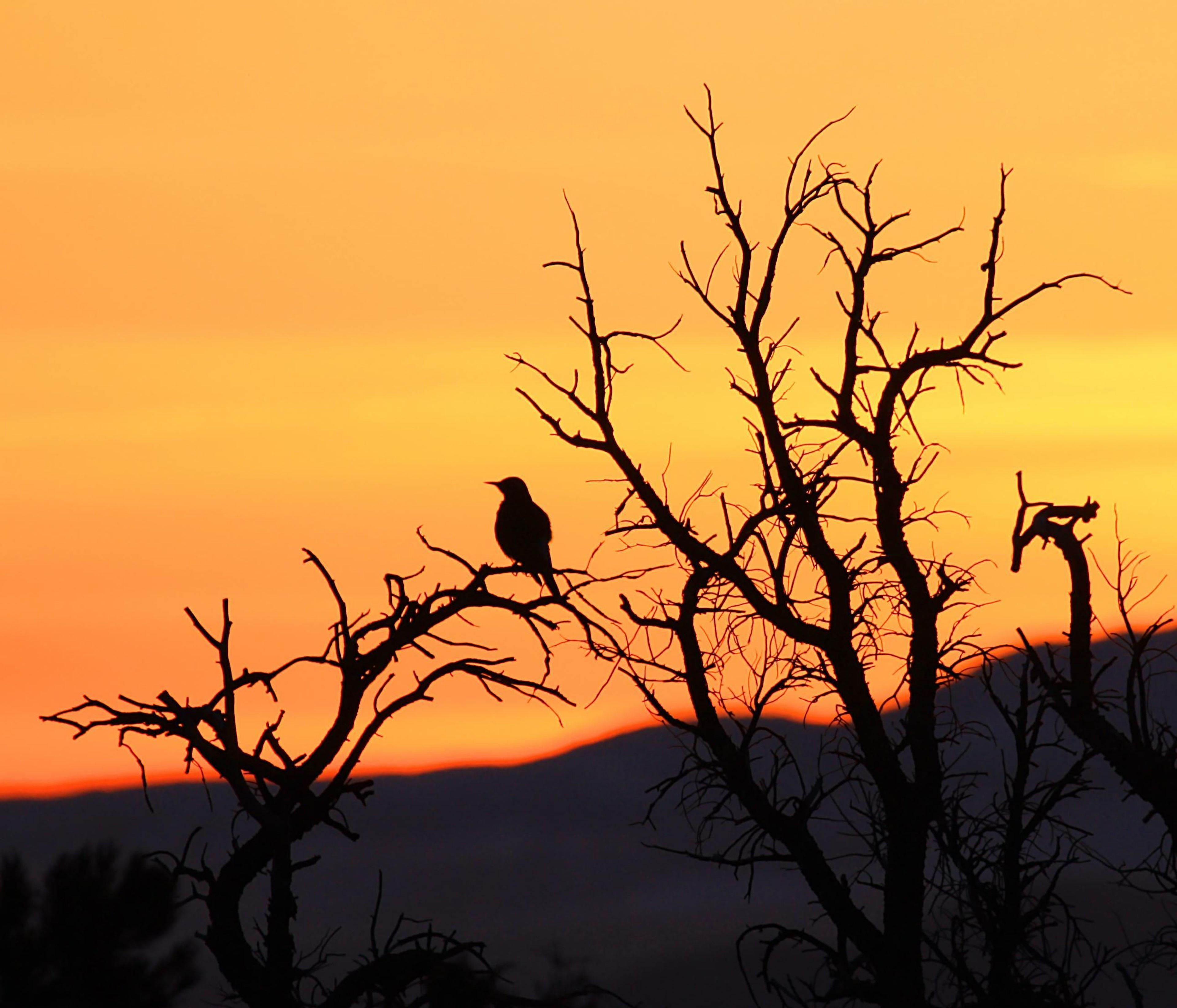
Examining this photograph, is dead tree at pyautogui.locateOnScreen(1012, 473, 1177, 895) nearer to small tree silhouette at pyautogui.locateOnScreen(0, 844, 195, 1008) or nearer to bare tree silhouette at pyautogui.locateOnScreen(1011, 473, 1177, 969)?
bare tree silhouette at pyautogui.locateOnScreen(1011, 473, 1177, 969)

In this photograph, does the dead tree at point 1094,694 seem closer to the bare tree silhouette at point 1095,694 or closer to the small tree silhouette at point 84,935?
the bare tree silhouette at point 1095,694

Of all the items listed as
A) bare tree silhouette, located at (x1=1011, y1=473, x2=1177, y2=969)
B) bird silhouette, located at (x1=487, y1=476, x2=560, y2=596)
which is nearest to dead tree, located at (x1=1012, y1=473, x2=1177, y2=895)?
bare tree silhouette, located at (x1=1011, y1=473, x2=1177, y2=969)

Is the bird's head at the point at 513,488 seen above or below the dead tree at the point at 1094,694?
above

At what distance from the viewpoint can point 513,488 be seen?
17141mm

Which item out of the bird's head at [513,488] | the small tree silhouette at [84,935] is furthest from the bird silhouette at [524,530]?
the small tree silhouette at [84,935]

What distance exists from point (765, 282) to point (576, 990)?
4.95 m

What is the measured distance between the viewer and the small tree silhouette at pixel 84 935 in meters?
16.8

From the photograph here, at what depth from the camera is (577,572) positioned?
9.63 metres

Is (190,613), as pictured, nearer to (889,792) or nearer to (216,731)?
(216,731)

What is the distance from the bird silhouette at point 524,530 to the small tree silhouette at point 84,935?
488 cm

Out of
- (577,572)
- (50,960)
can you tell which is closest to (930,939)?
(577,572)

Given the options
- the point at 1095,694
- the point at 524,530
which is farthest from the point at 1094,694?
the point at 524,530

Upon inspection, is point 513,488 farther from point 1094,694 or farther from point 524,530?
point 1094,694

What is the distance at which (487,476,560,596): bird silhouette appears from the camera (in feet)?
53.0
